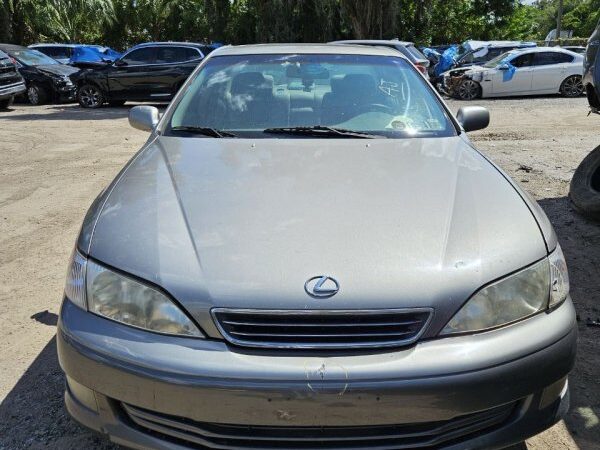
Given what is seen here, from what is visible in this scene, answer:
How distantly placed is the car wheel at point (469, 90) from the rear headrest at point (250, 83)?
45.7 ft

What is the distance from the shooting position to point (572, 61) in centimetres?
1608

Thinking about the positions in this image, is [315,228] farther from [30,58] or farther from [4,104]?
[30,58]

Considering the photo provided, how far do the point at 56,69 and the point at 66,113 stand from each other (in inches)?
114

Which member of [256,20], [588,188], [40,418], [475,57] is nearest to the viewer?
[40,418]

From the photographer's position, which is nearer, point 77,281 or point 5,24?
point 77,281

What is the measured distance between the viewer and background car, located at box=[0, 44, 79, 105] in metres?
15.8

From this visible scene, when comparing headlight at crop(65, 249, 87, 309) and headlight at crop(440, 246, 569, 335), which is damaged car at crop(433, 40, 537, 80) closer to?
headlight at crop(440, 246, 569, 335)

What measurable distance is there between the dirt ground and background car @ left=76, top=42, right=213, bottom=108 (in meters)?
2.76

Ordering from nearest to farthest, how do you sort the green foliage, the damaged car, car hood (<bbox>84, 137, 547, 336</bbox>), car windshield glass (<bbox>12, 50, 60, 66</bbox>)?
1. car hood (<bbox>84, 137, 547, 336</bbox>)
2. car windshield glass (<bbox>12, 50, 60, 66</bbox>)
3. the damaged car
4. the green foliage

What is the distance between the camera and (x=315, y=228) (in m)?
2.12

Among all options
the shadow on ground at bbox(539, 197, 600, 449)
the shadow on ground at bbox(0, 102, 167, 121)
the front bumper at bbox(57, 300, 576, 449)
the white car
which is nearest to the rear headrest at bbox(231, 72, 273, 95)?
the front bumper at bbox(57, 300, 576, 449)

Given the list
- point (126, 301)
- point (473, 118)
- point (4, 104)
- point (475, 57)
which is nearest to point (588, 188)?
point (473, 118)

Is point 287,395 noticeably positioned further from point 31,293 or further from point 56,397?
point 31,293

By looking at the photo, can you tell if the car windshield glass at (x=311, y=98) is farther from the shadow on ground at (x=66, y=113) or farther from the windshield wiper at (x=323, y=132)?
the shadow on ground at (x=66, y=113)
